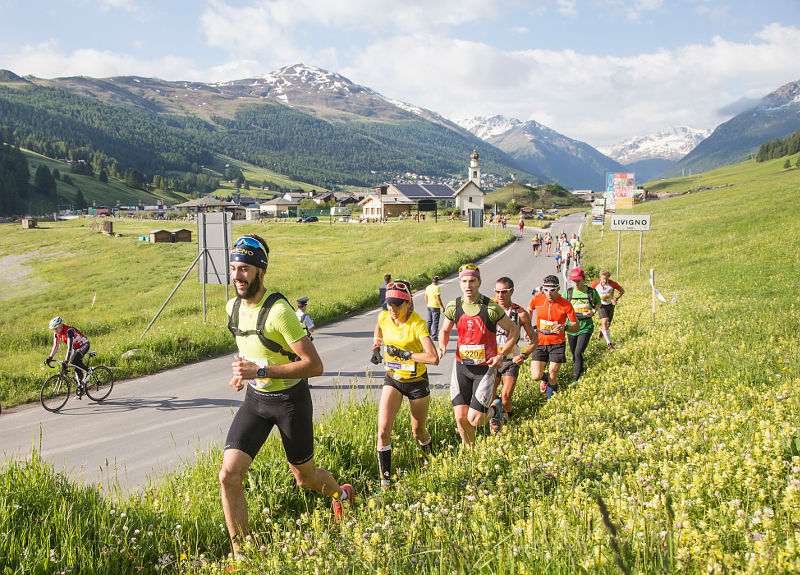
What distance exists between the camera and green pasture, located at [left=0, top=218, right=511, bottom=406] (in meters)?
13.0

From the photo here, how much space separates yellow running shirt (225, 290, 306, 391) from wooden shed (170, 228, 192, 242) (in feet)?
245

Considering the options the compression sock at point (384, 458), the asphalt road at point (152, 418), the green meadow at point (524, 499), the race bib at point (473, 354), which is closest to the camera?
Result: the green meadow at point (524, 499)

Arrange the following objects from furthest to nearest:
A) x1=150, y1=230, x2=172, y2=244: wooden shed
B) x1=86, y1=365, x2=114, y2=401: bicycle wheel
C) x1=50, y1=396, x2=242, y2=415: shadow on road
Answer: x1=150, y1=230, x2=172, y2=244: wooden shed
x1=86, y1=365, x2=114, y2=401: bicycle wheel
x1=50, y1=396, x2=242, y2=415: shadow on road

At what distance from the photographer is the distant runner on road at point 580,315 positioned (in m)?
9.16

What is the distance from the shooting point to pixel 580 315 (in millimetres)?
9547

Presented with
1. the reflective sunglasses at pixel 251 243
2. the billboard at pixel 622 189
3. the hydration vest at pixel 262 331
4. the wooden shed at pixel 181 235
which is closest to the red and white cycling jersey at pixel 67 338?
the hydration vest at pixel 262 331

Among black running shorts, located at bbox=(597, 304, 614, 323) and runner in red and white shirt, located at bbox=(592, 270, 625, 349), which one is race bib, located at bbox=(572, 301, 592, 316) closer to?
runner in red and white shirt, located at bbox=(592, 270, 625, 349)

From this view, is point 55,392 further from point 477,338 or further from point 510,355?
point 510,355

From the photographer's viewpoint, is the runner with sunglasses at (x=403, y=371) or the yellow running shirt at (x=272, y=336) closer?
the yellow running shirt at (x=272, y=336)

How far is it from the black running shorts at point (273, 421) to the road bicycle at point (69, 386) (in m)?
7.07

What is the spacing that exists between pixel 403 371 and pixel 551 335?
353 cm

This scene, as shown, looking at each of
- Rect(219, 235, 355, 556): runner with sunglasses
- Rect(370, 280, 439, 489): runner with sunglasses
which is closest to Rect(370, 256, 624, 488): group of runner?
Rect(370, 280, 439, 489): runner with sunglasses

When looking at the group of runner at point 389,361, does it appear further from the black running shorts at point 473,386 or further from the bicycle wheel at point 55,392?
the bicycle wheel at point 55,392

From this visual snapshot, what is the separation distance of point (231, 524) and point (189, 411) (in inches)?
215
